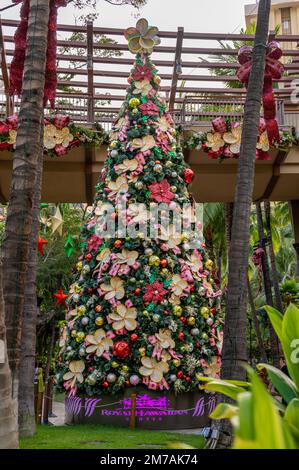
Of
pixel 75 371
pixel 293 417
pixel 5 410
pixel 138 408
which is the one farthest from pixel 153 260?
pixel 293 417

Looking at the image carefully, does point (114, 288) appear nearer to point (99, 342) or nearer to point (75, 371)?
point (99, 342)

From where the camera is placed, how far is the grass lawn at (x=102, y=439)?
5.90 metres

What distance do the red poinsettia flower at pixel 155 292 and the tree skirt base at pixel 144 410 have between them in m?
1.24

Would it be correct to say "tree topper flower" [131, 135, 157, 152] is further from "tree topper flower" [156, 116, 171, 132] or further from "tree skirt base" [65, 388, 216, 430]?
"tree skirt base" [65, 388, 216, 430]

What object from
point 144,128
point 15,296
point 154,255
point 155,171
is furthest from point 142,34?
point 15,296

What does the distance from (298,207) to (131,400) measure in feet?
28.3

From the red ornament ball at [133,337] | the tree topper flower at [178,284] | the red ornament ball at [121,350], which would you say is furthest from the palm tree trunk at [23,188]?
A: the tree topper flower at [178,284]

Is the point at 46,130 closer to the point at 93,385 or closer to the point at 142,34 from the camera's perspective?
the point at 142,34

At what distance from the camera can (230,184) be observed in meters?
13.1

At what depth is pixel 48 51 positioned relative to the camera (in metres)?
7.76

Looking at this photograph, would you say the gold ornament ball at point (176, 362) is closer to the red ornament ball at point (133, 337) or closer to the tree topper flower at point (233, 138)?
the red ornament ball at point (133, 337)

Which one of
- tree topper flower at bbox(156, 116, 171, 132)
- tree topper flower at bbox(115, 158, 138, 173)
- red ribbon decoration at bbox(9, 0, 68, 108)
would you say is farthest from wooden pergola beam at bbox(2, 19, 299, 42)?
tree topper flower at bbox(115, 158, 138, 173)

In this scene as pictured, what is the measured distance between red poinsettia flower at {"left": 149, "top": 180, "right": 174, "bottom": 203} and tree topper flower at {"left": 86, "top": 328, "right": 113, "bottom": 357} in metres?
2.10

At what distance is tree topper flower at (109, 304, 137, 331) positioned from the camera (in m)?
7.96
